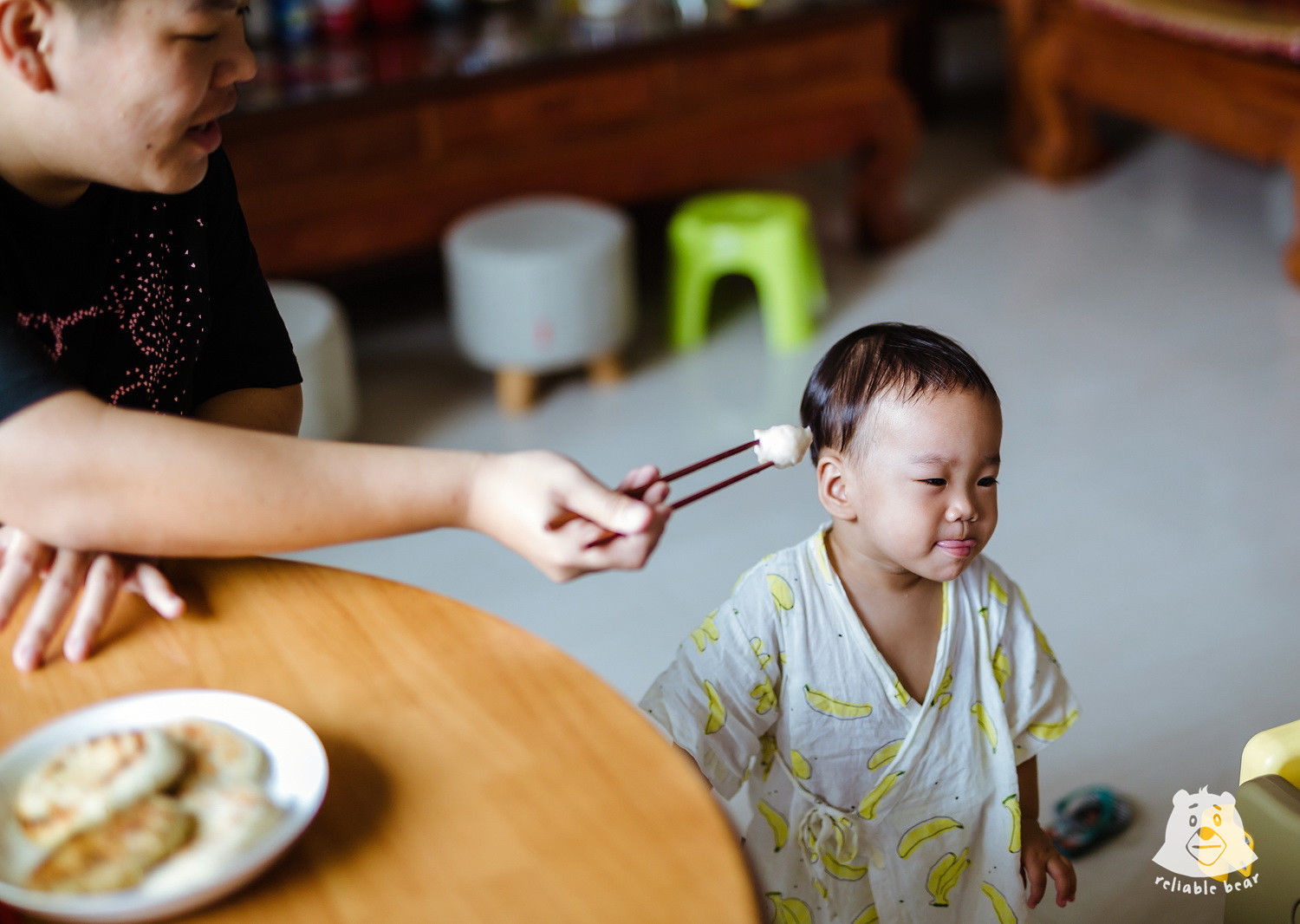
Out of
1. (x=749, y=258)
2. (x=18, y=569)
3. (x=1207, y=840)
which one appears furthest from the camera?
(x=749, y=258)

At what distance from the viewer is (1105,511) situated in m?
2.30

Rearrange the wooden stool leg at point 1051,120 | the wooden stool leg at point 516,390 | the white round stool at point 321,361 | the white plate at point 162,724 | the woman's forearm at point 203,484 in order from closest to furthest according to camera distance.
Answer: the white plate at point 162,724, the woman's forearm at point 203,484, the white round stool at point 321,361, the wooden stool leg at point 516,390, the wooden stool leg at point 1051,120

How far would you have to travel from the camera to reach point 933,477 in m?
1.04

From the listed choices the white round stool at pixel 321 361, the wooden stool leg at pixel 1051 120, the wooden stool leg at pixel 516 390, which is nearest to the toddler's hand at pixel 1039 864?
the white round stool at pixel 321 361

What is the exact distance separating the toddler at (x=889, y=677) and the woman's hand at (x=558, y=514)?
0.32m

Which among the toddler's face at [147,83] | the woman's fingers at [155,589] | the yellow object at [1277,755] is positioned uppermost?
the toddler's face at [147,83]

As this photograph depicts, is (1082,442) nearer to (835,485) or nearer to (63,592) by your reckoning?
(835,485)

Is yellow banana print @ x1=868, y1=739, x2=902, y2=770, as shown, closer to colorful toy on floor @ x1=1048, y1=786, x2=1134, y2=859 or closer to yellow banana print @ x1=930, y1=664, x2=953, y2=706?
yellow banana print @ x1=930, y1=664, x2=953, y2=706

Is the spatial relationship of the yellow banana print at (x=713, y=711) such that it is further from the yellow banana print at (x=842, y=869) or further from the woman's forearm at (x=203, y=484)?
the woman's forearm at (x=203, y=484)

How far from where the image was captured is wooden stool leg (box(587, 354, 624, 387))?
2.81 meters

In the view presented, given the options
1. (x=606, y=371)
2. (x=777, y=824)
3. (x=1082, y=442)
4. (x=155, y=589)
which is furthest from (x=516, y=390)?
(x=155, y=589)

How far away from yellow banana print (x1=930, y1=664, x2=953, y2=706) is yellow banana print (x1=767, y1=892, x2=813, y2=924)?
→ 232 mm

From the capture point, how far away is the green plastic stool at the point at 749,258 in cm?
287

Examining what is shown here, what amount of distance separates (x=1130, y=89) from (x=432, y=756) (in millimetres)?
3188
